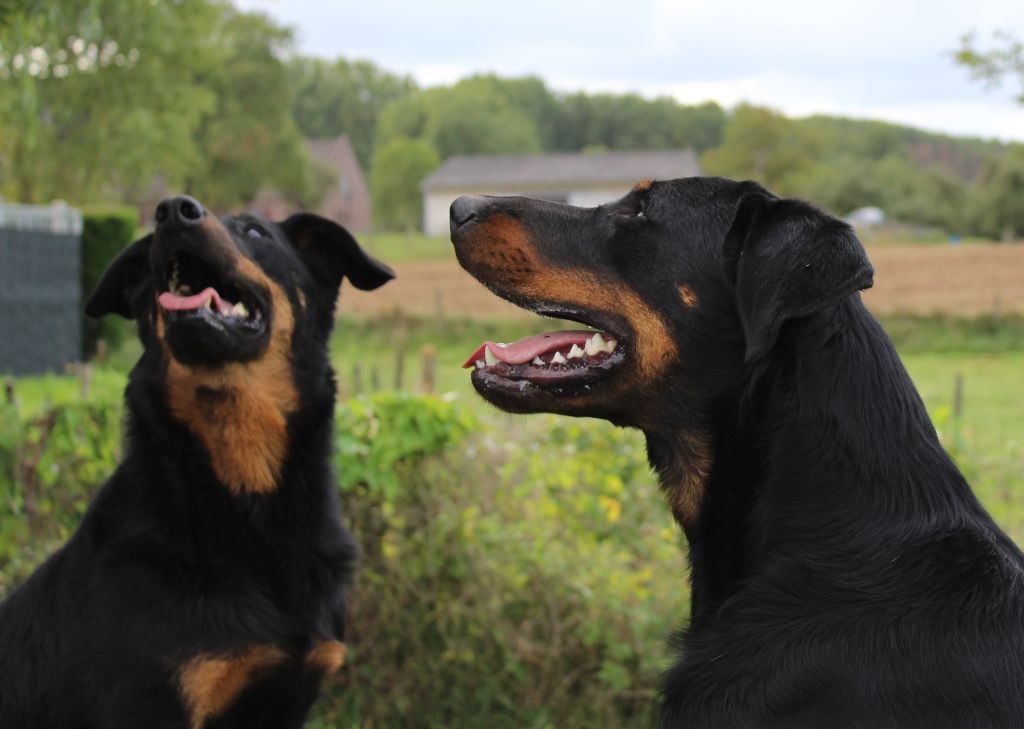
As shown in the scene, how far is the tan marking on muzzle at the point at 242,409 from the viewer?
418 centimetres

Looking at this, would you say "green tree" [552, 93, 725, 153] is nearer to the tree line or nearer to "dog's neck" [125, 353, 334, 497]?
the tree line

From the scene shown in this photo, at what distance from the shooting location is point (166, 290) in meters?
4.43

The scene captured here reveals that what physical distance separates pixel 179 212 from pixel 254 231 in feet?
1.72

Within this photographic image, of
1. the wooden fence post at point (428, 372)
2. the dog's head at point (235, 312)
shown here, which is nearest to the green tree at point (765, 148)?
the wooden fence post at point (428, 372)

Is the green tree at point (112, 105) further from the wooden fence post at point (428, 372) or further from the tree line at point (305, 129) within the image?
the wooden fence post at point (428, 372)

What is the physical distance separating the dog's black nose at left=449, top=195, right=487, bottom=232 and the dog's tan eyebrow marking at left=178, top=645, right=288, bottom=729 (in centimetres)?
166

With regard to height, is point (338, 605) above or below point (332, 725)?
above

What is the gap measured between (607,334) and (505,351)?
33 cm

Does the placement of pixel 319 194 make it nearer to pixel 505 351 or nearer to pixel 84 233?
pixel 84 233

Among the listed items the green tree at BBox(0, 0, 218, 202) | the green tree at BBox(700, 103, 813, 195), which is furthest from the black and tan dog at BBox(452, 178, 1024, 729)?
the green tree at BBox(700, 103, 813, 195)

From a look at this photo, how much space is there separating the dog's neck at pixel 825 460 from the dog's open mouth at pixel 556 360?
0.43 metres

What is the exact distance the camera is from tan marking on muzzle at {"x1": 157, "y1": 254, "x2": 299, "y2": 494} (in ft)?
13.7

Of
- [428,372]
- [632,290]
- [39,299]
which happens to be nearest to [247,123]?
[39,299]

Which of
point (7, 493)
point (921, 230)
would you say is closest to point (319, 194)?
point (921, 230)
